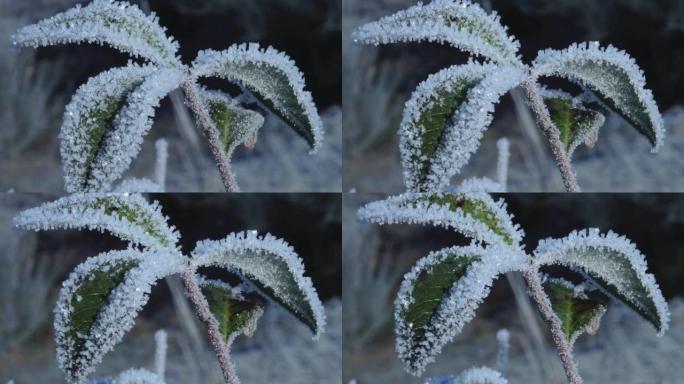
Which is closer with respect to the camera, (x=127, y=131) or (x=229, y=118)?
(x=127, y=131)

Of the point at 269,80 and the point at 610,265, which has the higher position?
the point at 269,80

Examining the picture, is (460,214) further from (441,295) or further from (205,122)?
(205,122)

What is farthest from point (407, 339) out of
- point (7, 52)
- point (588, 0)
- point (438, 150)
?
point (7, 52)

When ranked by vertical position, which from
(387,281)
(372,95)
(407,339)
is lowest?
(407,339)

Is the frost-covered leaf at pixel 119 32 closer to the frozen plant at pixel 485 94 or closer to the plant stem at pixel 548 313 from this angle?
the frozen plant at pixel 485 94

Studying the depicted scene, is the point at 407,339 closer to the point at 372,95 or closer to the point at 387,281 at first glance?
the point at 387,281

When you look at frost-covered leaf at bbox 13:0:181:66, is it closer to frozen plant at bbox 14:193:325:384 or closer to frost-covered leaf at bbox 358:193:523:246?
frozen plant at bbox 14:193:325:384

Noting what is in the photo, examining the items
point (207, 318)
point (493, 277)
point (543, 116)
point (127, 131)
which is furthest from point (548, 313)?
point (127, 131)
